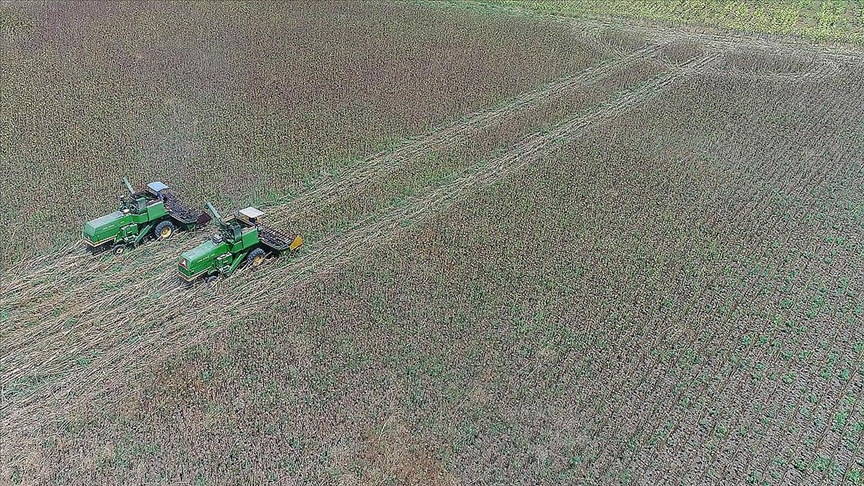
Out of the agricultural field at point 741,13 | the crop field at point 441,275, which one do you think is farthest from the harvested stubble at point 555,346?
the agricultural field at point 741,13

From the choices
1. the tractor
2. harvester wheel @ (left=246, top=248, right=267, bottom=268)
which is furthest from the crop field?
the tractor

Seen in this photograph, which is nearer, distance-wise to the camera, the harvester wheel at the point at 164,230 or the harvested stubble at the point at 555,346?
the harvested stubble at the point at 555,346

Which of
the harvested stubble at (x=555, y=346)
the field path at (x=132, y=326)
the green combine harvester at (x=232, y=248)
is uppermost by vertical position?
the green combine harvester at (x=232, y=248)

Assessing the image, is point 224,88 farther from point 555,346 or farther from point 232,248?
point 555,346

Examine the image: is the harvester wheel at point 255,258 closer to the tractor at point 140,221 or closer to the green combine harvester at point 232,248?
the green combine harvester at point 232,248

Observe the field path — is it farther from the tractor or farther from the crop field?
the tractor

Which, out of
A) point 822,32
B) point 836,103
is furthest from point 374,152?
point 822,32

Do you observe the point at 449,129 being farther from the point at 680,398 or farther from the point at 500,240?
the point at 680,398

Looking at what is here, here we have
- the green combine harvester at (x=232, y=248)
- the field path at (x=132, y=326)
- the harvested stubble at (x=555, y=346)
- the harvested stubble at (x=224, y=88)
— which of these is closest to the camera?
the harvested stubble at (x=555, y=346)
